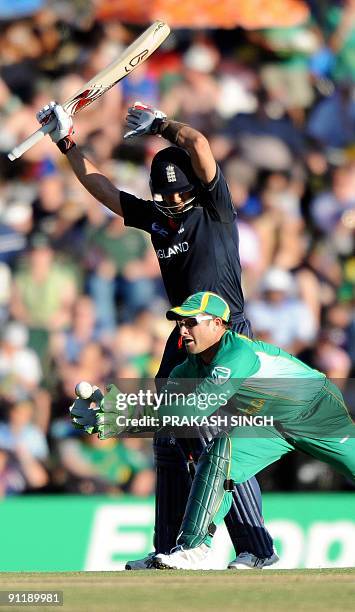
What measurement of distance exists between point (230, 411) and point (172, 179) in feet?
4.53

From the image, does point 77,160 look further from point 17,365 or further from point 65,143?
point 17,365

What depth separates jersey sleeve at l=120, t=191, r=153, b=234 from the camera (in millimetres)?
6875

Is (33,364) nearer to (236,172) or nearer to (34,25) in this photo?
(236,172)

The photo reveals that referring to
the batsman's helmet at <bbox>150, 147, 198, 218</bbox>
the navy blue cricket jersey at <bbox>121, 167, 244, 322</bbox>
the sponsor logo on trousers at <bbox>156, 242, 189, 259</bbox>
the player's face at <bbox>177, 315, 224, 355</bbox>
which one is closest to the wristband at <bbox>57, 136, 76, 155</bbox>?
the batsman's helmet at <bbox>150, 147, 198, 218</bbox>

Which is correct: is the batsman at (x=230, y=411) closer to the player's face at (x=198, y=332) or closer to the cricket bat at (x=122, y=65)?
the player's face at (x=198, y=332)

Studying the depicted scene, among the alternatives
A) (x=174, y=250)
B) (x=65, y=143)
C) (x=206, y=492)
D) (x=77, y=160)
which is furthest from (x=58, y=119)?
(x=206, y=492)

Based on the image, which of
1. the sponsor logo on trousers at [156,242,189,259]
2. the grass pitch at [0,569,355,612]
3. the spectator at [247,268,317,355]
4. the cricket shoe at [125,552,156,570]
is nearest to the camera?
the grass pitch at [0,569,355,612]

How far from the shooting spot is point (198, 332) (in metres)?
6.14

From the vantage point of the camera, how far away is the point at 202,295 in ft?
20.4

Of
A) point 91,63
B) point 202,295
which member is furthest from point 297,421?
point 91,63

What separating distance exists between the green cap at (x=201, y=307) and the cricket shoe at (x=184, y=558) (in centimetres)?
125

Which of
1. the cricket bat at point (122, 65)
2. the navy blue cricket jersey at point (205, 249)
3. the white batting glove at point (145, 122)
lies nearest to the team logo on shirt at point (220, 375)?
the navy blue cricket jersey at point (205, 249)

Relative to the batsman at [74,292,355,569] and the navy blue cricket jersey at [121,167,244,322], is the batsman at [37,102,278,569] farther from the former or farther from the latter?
the batsman at [74,292,355,569]

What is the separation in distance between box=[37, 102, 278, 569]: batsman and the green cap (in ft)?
1.13
